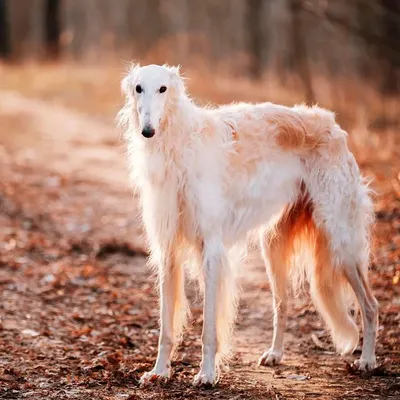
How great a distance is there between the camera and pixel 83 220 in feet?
29.7

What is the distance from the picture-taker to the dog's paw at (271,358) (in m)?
5.13

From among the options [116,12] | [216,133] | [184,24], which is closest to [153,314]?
[216,133]

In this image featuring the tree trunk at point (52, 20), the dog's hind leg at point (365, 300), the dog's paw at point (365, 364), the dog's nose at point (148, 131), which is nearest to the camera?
the dog's nose at point (148, 131)

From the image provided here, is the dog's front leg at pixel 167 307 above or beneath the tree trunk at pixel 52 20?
beneath

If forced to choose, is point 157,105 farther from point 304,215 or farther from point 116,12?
point 116,12

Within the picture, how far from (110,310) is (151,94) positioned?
2.37m

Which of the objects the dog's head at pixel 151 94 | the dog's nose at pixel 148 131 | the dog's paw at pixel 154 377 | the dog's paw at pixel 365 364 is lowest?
the dog's paw at pixel 365 364

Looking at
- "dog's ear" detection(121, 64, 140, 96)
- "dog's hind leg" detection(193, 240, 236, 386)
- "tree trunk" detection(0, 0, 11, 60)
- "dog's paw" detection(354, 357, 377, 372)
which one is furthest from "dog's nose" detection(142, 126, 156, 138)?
"tree trunk" detection(0, 0, 11, 60)

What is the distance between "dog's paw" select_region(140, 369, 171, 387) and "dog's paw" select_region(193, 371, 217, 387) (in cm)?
20

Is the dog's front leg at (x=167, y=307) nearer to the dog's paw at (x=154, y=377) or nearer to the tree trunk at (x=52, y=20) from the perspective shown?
the dog's paw at (x=154, y=377)

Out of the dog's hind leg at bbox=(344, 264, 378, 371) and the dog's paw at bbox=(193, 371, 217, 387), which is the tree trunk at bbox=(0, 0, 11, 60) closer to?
the dog's hind leg at bbox=(344, 264, 378, 371)

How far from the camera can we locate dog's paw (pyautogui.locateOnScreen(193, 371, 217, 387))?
4.52 metres

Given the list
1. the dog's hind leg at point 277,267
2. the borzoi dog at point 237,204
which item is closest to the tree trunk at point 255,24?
the dog's hind leg at point 277,267

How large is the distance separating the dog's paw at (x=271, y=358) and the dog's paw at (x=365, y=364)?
505 mm
